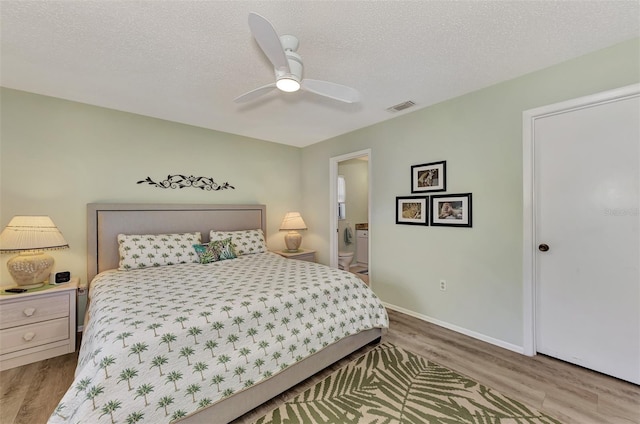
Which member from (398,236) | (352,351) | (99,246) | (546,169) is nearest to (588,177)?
(546,169)

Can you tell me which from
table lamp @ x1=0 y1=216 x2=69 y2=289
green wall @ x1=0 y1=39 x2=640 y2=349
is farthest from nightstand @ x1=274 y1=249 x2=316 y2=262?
table lamp @ x1=0 y1=216 x2=69 y2=289

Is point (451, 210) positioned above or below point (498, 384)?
above

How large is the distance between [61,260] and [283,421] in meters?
2.79

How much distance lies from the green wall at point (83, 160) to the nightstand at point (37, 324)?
0.55 metres

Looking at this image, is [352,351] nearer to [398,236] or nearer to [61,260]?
A: [398,236]

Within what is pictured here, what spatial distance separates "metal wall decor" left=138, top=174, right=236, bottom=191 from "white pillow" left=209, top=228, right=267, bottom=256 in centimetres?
67

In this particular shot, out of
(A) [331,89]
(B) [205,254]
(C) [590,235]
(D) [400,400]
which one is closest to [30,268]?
(B) [205,254]

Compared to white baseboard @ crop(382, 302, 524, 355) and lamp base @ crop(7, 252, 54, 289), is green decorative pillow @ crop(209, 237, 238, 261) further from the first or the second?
white baseboard @ crop(382, 302, 524, 355)

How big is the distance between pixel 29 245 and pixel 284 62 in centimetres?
263

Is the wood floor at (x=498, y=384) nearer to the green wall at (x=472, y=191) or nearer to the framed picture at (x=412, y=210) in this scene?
the green wall at (x=472, y=191)

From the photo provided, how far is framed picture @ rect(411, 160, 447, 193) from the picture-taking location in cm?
286

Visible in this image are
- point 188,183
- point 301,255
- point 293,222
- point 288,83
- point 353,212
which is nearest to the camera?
point 288,83

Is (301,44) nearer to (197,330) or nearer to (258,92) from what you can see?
(258,92)

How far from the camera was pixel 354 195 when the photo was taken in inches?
241
